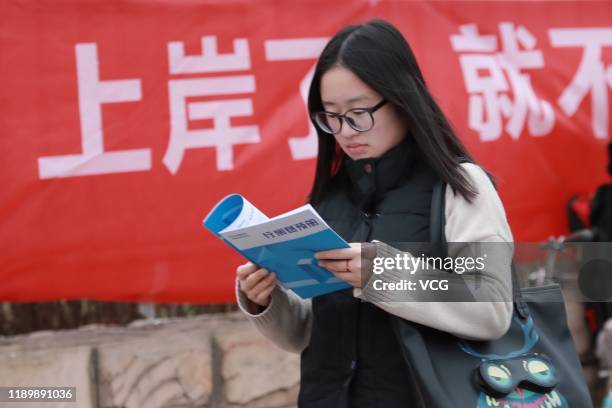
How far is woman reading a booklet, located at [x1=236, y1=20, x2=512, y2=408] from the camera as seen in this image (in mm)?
1847

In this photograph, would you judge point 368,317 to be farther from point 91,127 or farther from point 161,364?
point 161,364

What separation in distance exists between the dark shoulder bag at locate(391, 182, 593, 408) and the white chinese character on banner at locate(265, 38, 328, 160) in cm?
186

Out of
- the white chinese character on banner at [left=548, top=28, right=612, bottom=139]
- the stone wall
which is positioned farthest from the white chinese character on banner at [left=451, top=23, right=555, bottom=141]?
the stone wall

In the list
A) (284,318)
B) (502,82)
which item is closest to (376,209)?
(284,318)

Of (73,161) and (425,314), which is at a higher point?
(73,161)

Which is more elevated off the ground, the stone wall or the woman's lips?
the woman's lips

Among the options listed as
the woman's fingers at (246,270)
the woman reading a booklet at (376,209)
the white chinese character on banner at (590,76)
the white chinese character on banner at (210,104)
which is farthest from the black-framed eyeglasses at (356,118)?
the white chinese character on banner at (590,76)

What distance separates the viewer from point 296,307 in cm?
220

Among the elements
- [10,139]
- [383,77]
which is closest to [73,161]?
[10,139]

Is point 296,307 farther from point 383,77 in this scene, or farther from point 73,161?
point 73,161

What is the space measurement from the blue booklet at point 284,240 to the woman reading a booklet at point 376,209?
4 centimetres

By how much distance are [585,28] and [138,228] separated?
7.86 feet

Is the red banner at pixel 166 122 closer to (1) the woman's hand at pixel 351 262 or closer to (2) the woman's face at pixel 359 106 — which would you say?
(2) the woman's face at pixel 359 106

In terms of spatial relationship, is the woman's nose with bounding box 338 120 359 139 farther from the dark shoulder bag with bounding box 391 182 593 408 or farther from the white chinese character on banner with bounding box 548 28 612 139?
the white chinese character on banner with bounding box 548 28 612 139
